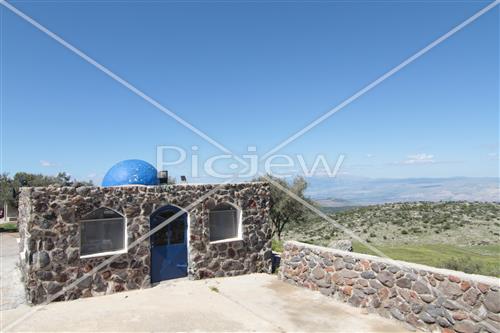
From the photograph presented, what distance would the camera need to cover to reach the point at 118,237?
475 inches

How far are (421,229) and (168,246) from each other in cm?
2582

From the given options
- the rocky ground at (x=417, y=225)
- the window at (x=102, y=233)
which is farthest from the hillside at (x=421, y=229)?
the window at (x=102, y=233)

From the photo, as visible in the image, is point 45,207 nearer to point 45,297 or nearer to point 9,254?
point 45,297

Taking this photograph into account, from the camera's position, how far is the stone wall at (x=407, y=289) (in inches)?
281

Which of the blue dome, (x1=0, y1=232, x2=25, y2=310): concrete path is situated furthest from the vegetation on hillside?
the blue dome

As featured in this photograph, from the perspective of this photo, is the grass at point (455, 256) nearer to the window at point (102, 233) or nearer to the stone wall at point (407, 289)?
the stone wall at point (407, 289)

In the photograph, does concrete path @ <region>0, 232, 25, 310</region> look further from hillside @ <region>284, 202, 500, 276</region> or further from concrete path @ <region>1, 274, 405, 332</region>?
hillside @ <region>284, 202, 500, 276</region>

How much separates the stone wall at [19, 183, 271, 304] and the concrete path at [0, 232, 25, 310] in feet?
1.90

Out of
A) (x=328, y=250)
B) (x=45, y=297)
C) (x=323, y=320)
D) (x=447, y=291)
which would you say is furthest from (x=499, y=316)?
(x=45, y=297)

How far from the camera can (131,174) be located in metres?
13.4

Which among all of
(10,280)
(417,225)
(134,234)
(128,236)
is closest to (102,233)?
(128,236)

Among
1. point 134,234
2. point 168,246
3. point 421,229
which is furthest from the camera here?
point 421,229

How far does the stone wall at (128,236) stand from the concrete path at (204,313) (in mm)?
597

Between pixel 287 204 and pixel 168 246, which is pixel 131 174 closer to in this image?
pixel 168 246
